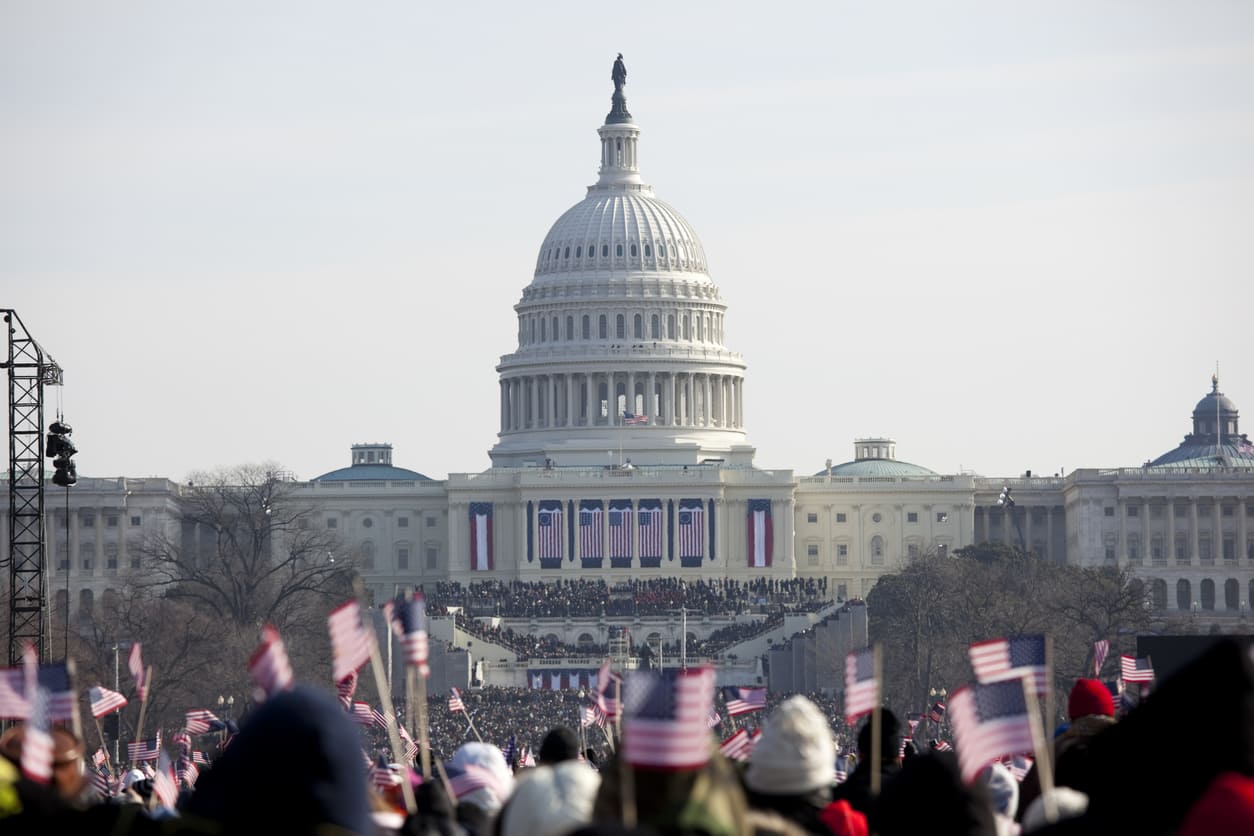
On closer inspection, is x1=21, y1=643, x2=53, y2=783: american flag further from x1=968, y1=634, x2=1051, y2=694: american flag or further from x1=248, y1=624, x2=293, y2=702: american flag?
x1=968, y1=634, x2=1051, y2=694: american flag

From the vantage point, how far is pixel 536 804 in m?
13.3

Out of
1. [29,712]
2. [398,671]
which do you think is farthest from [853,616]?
[29,712]

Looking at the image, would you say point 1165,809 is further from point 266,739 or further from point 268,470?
point 268,470

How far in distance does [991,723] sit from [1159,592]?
181733 mm

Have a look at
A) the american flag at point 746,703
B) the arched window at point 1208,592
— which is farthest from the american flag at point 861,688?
the arched window at point 1208,592

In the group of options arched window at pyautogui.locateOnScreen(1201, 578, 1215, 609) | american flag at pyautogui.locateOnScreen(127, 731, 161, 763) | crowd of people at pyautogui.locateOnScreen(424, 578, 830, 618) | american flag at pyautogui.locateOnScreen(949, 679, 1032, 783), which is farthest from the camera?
arched window at pyautogui.locateOnScreen(1201, 578, 1215, 609)

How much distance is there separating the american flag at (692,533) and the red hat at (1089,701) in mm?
170476

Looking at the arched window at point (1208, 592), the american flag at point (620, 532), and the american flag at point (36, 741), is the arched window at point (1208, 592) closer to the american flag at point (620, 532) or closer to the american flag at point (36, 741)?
the american flag at point (620, 532)

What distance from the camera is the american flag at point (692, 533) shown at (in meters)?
194

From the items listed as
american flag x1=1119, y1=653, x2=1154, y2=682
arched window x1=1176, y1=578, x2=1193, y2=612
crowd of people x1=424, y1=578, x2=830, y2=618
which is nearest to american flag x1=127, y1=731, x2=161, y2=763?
american flag x1=1119, y1=653, x2=1154, y2=682

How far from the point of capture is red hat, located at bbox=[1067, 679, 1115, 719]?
77.0ft

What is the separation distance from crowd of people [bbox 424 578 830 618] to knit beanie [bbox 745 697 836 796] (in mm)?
138831

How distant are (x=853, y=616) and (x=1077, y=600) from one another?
13081 millimetres

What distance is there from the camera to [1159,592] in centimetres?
19650
